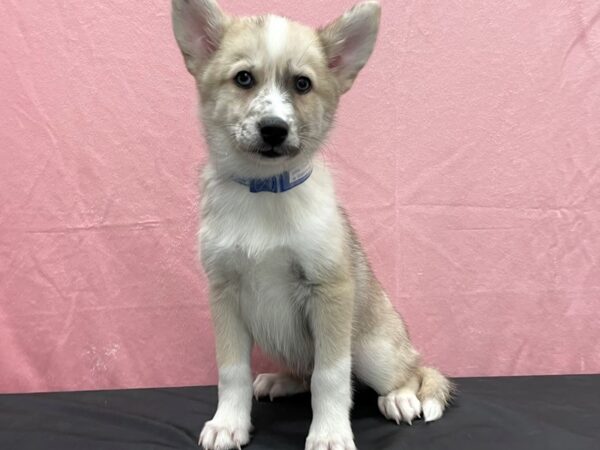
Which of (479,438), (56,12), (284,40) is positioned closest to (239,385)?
(479,438)

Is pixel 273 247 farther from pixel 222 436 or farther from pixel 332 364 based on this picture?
pixel 222 436

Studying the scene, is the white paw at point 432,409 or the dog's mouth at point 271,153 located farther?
the white paw at point 432,409

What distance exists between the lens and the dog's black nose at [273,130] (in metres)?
1.58

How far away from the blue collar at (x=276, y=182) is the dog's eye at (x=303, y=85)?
23cm

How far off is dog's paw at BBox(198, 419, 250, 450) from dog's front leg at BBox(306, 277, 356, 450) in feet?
0.63

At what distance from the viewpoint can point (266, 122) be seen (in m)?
1.58

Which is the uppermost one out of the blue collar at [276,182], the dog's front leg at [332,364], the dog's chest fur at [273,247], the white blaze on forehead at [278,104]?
the white blaze on forehead at [278,104]

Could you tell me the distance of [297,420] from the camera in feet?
6.34

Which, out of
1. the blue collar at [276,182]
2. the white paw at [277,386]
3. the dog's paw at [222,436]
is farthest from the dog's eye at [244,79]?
the white paw at [277,386]

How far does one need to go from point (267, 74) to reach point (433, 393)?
114cm

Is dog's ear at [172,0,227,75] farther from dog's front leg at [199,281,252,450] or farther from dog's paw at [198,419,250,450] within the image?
dog's paw at [198,419,250,450]

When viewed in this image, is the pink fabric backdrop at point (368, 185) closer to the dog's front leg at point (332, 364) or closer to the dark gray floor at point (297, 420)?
the dark gray floor at point (297, 420)

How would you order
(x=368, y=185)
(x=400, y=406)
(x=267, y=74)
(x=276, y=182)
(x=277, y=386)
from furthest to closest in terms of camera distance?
(x=368, y=185), (x=277, y=386), (x=400, y=406), (x=276, y=182), (x=267, y=74)

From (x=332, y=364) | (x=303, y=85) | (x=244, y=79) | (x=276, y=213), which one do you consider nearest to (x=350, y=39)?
(x=303, y=85)
